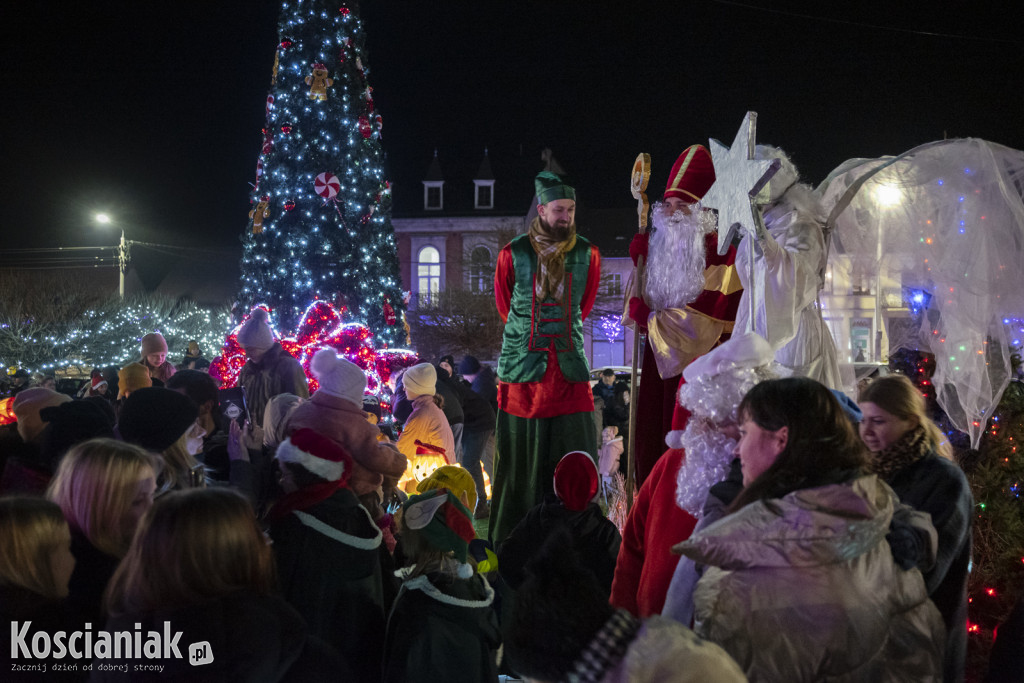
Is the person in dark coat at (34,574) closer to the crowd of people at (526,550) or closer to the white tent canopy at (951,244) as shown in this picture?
the crowd of people at (526,550)

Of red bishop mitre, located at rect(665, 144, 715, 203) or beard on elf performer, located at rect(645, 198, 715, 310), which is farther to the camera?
red bishop mitre, located at rect(665, 144, 715, 203)

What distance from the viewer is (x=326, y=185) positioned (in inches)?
517

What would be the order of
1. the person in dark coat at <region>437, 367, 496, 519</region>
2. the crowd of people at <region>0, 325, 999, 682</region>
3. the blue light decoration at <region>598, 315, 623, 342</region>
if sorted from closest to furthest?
1. the crowd of people at <region>0, 325, 999, 682</region>
2. the person in dark coat at <region>437, 367, 496, 519</region>
3. the blue light decoration at <region>598, 315, 623, 342</region>

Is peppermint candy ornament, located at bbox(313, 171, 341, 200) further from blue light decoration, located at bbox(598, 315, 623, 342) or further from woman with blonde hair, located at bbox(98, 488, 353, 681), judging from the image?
blue light decoration, located at bbox(598, 315, 623, 342)

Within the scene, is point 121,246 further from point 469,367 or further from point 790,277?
point 790,277

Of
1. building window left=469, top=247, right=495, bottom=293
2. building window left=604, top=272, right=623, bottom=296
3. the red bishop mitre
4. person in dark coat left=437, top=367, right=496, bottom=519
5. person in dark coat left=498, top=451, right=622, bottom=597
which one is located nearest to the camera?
person in dark coat left=498, top=451, right=622, bottom=597

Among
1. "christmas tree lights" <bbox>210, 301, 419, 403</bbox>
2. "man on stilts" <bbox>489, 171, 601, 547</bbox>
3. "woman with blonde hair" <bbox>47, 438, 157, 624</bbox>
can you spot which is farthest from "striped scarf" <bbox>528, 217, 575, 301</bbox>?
"christmas tree lights" <bbox>210, 301, 419, 403</bbox>

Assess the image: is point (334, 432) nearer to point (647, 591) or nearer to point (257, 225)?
point (647, 591)

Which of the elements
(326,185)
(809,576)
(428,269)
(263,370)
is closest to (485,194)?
(428,269)

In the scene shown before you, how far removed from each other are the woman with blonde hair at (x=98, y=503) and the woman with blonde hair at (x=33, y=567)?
0.15m

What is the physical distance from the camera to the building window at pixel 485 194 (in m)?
39.2

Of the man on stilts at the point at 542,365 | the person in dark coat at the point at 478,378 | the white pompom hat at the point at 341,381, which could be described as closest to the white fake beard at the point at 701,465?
the white pompom hat at the point at 341,381

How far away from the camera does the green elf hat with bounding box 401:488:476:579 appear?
3.10 meters

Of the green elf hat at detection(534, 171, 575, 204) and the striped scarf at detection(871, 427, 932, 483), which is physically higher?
the green elf hat at detection(534, 171, 575, 204)
